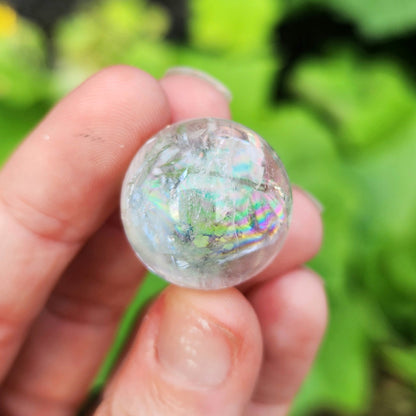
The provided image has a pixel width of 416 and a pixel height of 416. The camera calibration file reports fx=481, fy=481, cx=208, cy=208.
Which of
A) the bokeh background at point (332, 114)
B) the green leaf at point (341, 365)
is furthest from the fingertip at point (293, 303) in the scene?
the green leaf at point (341, 365)

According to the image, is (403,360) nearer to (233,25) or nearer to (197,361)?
(197,361)

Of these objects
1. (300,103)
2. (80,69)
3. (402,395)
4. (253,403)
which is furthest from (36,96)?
(402,395)

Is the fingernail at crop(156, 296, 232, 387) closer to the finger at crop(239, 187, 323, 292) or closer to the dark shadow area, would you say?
the finger at crop(239, 187, 323, 292)

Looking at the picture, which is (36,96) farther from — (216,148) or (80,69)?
(216,148)

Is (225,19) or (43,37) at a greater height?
(225,19)

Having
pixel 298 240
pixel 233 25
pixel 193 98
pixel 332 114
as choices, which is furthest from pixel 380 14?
pixel 298 240

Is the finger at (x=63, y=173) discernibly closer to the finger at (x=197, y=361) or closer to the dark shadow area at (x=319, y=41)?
the finger at (x=197, y=361)

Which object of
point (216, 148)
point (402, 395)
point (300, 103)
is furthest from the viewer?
point (300, 103)
